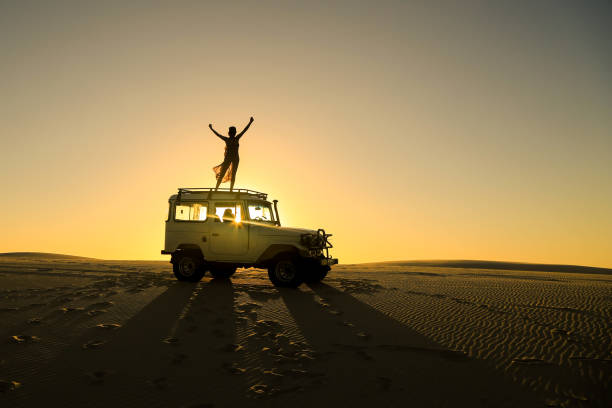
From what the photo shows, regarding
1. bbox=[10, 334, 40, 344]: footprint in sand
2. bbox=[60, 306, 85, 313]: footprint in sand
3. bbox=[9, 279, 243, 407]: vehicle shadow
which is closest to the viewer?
bbox=[9, 279, 243, 407]: vehicle shadow

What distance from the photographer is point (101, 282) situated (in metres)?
11.3

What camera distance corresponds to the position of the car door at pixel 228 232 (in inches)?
440

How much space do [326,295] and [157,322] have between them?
4.20m

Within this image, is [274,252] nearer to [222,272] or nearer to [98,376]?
[222,272]

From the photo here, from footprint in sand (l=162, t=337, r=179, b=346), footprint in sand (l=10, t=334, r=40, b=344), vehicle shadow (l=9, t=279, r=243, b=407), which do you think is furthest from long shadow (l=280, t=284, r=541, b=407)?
footprint in sand (l=10, t=334, r=40, b=344)

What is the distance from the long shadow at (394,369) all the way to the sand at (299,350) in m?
0.02

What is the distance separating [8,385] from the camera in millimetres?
3941

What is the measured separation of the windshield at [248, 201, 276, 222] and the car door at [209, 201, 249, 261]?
0.30 metres

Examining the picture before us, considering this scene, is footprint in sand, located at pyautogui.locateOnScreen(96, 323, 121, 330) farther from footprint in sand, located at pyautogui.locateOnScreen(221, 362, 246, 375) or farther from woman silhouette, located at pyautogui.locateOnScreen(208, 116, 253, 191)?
woman silhouette, located at pyautogui.locateOnScreen(208, 116, 253, 191)

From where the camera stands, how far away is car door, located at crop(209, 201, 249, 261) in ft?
36.7

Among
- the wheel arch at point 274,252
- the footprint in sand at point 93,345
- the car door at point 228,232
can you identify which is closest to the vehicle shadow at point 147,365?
the footprint in sand at point 93,345

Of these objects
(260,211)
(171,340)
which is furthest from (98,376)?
(260,211)

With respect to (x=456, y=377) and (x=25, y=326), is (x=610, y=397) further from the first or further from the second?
(x=25, y=326)

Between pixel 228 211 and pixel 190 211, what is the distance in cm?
131
